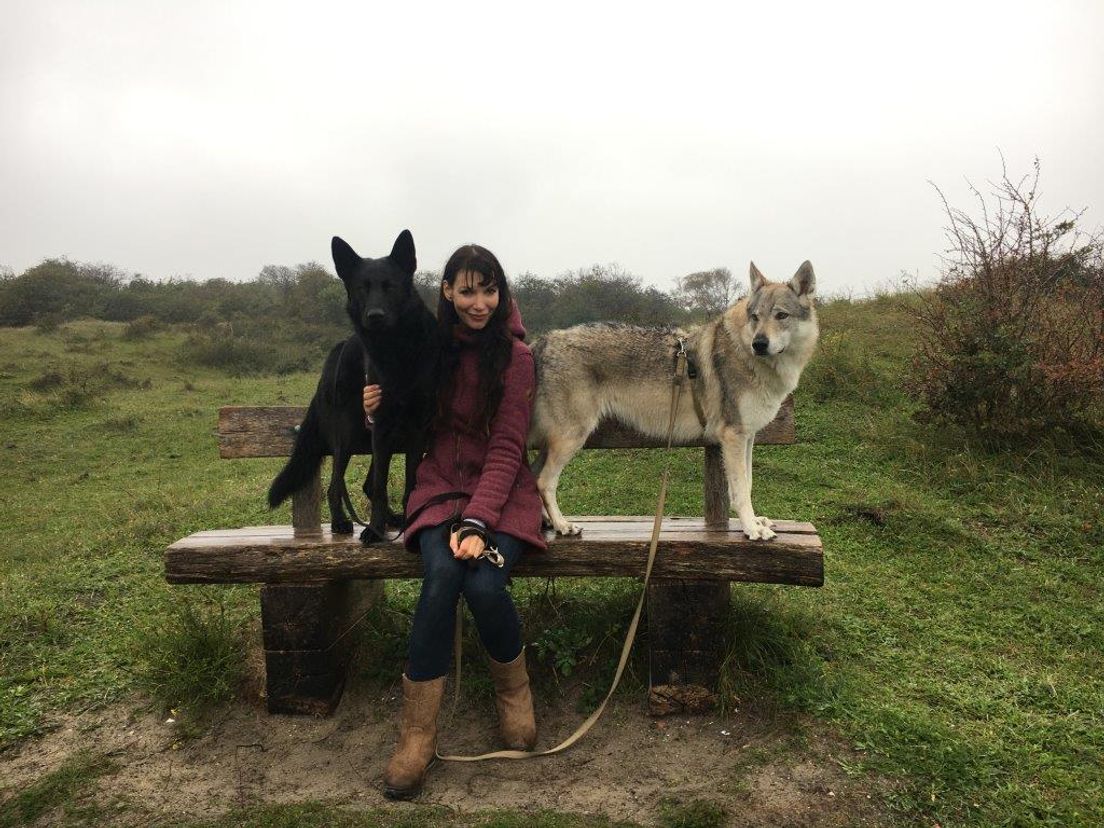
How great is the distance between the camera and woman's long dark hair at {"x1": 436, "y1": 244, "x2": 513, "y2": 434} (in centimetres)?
334

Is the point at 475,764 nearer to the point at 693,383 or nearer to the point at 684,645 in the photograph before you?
the point at 684,645

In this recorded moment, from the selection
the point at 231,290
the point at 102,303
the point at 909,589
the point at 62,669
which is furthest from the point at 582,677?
the point at 231,290

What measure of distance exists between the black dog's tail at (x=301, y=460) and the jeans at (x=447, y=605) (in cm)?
100

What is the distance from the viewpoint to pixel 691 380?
4.01 meters

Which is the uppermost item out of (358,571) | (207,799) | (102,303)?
(102,303)

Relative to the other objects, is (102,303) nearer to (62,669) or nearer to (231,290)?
(231,290)

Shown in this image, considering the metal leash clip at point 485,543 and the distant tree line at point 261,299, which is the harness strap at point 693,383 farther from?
the distant tree line at point 261,299

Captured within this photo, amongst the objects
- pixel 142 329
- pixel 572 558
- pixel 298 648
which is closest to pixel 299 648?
pixel 298 648

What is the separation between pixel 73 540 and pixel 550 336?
5331 millimetres

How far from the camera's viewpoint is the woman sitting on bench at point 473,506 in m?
3.11

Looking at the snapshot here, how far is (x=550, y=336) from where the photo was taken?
162 inches

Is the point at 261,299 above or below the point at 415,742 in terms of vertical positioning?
above

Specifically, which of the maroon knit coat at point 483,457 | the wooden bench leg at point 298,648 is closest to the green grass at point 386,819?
the wooden bench leg at point 298,648

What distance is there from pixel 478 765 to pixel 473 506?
1.24 metres
